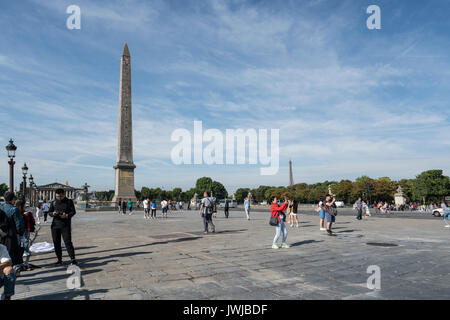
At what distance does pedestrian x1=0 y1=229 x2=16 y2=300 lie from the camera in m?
4.03

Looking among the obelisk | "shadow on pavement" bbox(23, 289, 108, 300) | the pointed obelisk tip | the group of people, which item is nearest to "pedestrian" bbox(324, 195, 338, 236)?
the group of people

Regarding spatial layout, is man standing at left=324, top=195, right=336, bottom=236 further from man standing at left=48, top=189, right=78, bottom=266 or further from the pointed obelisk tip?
the pointed obelisk tip

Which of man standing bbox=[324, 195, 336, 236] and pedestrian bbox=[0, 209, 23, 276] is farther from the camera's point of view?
man standing bbox=[324, 195, 336, 236]

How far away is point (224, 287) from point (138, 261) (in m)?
3.06

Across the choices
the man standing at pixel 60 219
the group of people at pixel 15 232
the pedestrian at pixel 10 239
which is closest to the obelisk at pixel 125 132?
the group of people at pixel 15 232

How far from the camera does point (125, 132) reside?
41.5 meters

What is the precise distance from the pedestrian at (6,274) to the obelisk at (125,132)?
3796 cm

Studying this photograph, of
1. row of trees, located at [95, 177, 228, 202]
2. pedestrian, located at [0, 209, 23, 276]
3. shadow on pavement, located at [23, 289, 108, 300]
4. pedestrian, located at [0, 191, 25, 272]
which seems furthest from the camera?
row of trees, located at [95, 177, 228, 202]

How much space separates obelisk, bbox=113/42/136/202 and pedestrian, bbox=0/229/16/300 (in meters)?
38.0

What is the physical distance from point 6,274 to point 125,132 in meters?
39.1

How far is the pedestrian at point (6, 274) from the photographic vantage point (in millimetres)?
4027

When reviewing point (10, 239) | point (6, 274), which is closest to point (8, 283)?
point (6, 274)

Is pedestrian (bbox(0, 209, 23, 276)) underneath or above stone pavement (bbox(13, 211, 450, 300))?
above

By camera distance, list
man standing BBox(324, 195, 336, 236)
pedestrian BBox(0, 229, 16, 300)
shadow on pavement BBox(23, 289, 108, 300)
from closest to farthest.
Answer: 1. pedestrian BBox(0, 229, 16, 300)
2. shadow on pavement BBox(23, 289, 108, 300)
3. man standing BBox(324, 195, 336, 236)
